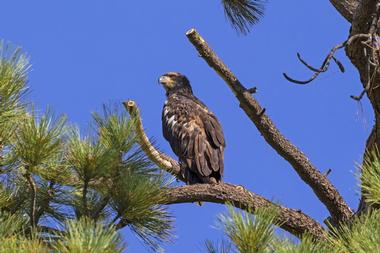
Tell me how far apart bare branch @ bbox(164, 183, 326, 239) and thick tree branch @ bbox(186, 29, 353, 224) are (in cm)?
29

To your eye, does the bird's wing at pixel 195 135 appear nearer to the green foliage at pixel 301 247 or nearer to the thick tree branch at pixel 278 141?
the thick tree branch at pixel 278 141

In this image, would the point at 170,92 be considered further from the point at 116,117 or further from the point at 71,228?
the point at 71,228

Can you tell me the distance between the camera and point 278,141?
6.46m

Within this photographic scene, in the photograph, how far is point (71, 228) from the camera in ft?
11.9

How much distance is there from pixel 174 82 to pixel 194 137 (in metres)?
1.63

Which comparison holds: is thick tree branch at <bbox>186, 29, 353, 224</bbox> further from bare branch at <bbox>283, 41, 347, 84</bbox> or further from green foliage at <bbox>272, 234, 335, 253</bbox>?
green foliage at <bbox>272, 234, 335, 253</bbox>

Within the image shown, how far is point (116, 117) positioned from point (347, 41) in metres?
1.65

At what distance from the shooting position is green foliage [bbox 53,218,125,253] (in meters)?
3.49

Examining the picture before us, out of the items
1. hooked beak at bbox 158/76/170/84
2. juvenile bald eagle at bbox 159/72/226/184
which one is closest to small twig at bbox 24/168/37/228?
juvenile bald eagle at bbox 159/72/226/184

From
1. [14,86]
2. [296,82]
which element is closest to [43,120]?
[14,86]

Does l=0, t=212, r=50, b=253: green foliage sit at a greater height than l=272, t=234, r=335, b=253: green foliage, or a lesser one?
greater

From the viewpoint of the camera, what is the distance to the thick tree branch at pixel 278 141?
6.44m

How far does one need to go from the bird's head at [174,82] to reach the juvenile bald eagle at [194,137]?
1.26ft

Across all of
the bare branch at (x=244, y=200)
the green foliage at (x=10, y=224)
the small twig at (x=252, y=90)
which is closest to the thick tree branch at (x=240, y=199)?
the bare branch at (x=244, y=200)
